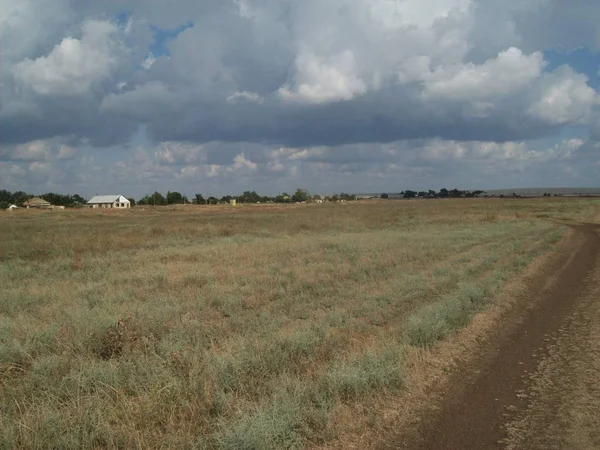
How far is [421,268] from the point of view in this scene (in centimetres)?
1631

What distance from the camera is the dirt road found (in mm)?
4762

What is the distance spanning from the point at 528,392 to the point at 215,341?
510 cm

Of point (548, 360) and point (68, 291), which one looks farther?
point (68, 291)

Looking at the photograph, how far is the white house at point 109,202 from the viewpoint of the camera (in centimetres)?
15750

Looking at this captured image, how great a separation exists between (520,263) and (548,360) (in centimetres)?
1070

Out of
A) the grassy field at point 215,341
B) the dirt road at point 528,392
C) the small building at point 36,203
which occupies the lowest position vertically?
the dirt road at point 528,392

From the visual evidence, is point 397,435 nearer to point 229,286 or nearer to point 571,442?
point 571,442

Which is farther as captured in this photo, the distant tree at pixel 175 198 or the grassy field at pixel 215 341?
the distant tree at pixel 175 198

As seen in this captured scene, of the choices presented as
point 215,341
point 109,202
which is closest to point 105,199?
point 109,202

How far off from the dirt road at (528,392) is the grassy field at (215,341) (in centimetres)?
86

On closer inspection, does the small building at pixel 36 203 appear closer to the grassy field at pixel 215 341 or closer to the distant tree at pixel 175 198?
the distant tree at pixel 175 198

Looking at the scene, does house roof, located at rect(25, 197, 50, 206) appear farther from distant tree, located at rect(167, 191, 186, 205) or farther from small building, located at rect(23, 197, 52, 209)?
distant tree, located at rect(167, 191, 186, 205)

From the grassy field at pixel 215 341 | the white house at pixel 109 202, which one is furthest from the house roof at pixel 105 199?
the grassy field at pixel 215 341

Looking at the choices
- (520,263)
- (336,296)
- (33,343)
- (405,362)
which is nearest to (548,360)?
(405,362)
